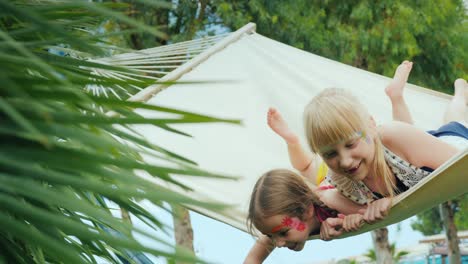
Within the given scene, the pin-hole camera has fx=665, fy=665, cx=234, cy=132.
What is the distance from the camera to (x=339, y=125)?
5.51ft

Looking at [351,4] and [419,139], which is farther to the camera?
[351,4]

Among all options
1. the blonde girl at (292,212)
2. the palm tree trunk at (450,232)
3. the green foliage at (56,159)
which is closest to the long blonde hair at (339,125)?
the blonde girl at (292,212)

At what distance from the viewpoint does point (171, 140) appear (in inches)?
89.6

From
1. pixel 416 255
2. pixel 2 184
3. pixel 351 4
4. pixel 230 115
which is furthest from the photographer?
pixel 416 255

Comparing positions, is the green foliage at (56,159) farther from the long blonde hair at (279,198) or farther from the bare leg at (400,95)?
the bare leg at (400,95)

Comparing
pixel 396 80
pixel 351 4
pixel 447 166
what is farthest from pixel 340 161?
pixel 351 4

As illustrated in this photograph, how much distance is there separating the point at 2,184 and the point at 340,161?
1314mm

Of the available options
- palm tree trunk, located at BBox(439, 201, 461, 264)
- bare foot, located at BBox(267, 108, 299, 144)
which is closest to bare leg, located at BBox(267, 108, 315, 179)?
bare foot, located at BBox(267, 108, 299, 144)

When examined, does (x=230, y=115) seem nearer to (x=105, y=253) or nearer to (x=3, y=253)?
(x=105, y=253)

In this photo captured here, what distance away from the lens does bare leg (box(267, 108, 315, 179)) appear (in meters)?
2.14

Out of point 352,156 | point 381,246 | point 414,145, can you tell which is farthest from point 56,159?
point 381,246

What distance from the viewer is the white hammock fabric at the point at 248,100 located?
226cm

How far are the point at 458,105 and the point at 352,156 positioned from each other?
89 centimetres

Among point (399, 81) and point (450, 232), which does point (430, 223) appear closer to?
point (450, 232)
